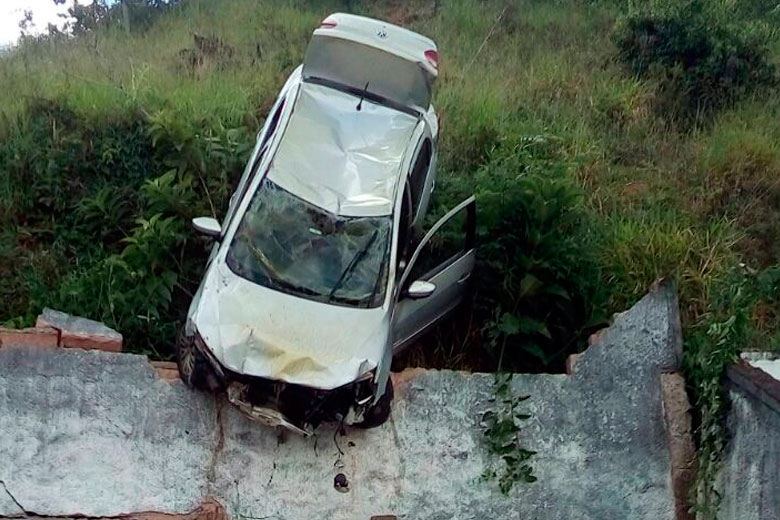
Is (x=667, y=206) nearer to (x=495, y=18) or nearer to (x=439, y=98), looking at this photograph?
(x=439, y=98)

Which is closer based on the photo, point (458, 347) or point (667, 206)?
point (458, 347)

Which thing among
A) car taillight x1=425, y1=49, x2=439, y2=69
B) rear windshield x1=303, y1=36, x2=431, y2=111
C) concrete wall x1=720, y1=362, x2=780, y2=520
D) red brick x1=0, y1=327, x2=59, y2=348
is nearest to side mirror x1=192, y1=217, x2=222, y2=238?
red brick x1=0, y1=327, x2=59, y2=348

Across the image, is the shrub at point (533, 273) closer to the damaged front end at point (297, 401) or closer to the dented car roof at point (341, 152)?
the dented car roof at point (341, 152)

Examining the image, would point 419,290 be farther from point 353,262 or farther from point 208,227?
point 208,227

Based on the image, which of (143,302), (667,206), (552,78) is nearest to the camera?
(143,302)

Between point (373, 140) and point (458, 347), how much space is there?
5.99 ft

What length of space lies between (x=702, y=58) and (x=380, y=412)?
7.08m

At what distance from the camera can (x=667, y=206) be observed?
8.77 metres

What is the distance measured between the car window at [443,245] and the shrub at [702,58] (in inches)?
167

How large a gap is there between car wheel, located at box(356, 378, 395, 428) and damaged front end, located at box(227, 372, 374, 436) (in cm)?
32

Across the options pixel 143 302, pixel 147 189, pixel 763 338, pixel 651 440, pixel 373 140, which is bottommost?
pixel 651 440

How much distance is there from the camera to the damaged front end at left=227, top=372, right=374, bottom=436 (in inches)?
229

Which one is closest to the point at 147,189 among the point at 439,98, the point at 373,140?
the point at 373,140

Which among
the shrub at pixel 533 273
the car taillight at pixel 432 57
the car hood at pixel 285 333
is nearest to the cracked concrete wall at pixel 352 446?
the shrub at pixel 533 273
